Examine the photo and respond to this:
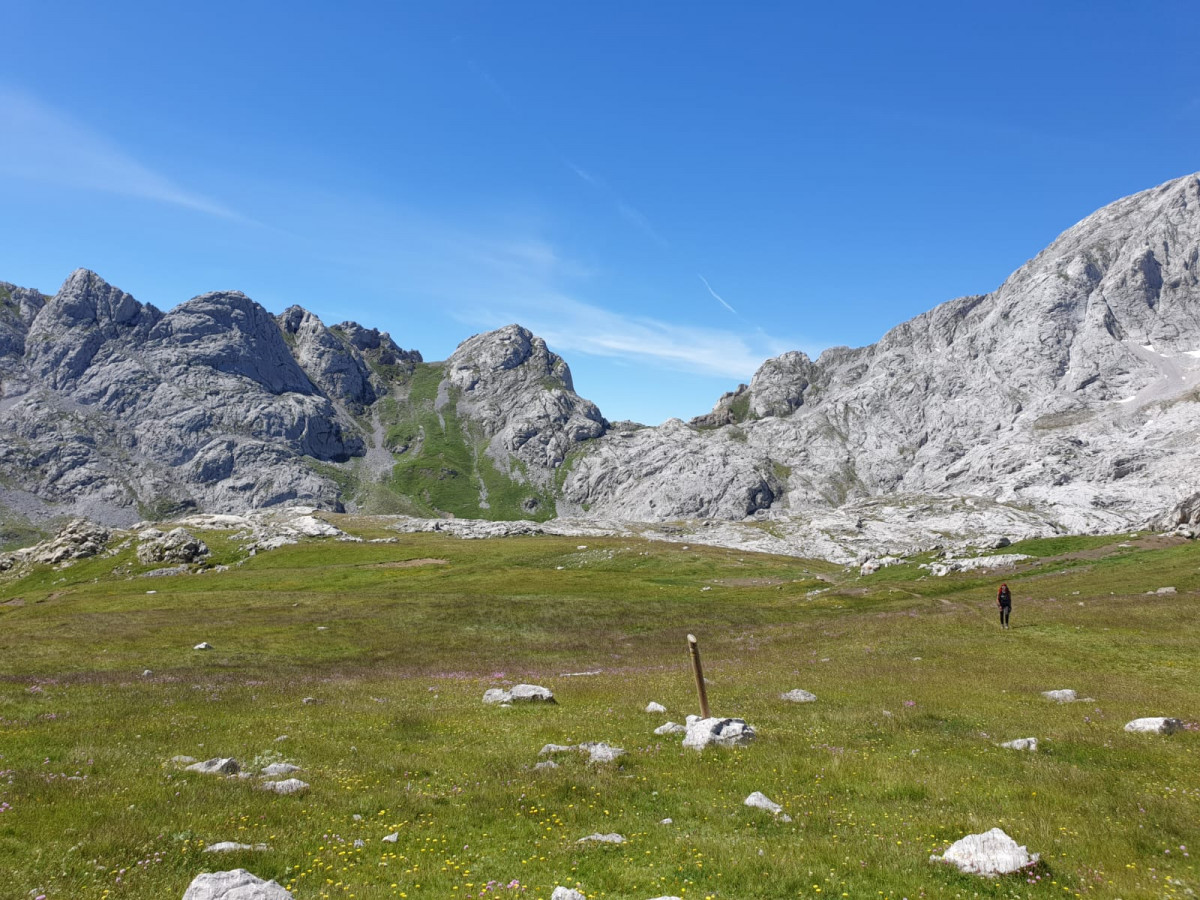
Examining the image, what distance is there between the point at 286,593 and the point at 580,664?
198 feet

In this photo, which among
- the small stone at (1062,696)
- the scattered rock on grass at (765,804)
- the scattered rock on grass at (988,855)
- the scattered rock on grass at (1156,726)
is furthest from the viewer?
the small stone at (1062,696)

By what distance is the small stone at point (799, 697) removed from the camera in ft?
87.7

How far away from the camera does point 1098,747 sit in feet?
58.8

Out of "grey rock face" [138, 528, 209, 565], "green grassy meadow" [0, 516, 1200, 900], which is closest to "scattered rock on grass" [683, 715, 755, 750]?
"green grassy meadow" [0, 516, 1200, 900]

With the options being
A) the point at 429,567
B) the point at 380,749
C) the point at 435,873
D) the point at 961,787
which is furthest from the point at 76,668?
the point at 429,567

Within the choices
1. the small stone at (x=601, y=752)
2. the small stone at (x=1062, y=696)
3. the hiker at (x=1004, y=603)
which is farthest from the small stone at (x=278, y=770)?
the hiker at (x=1004, y=603)

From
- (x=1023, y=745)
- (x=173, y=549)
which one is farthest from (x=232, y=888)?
(x=173, y=549)

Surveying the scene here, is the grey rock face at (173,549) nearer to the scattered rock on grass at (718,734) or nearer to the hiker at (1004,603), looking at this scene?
the scattered rock on grass at (718,734)

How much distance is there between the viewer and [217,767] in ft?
53.3

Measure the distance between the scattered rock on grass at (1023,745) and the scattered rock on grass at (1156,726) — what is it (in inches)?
166

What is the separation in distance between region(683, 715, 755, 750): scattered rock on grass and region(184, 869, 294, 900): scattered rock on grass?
12.8 metres

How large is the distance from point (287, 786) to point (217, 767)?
9.65 feet

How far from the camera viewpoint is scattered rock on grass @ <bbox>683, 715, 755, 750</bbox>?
19188 millimetres

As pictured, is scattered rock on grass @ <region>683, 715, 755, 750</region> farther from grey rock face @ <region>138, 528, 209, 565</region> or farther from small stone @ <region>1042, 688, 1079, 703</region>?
grey rock face @ <region>138, 528, 209, 565</region>
